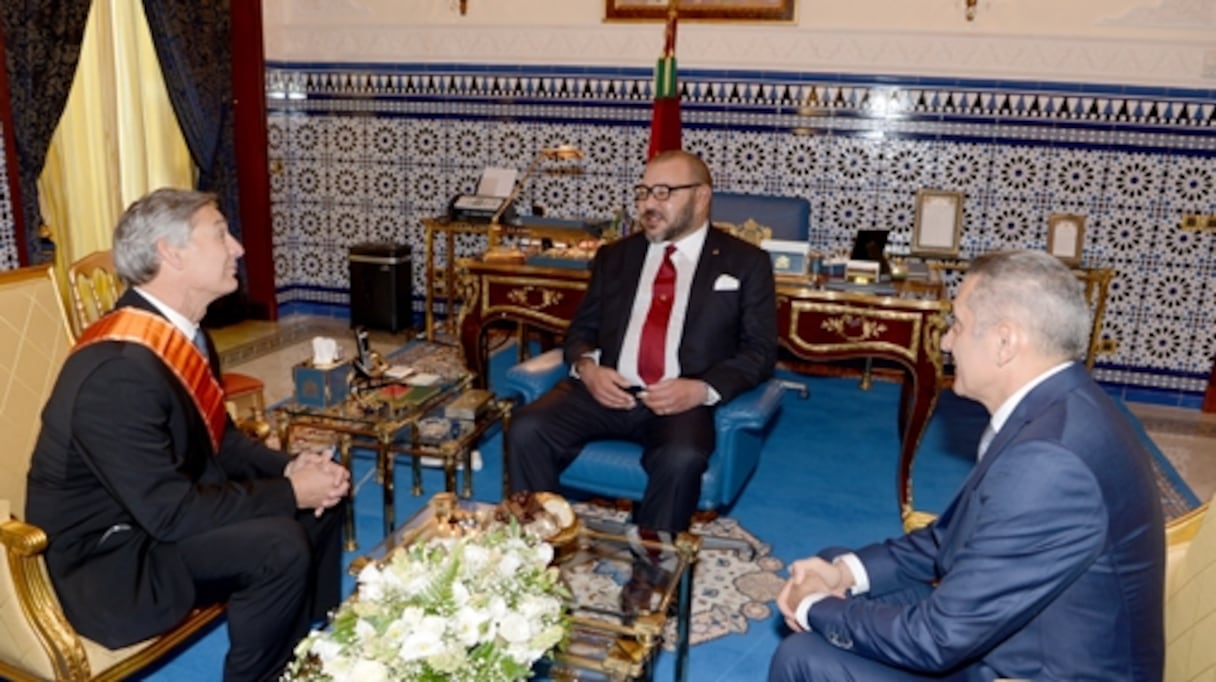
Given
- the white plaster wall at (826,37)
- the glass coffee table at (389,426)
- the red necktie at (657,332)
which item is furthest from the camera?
the white plaster wall at (826,37)

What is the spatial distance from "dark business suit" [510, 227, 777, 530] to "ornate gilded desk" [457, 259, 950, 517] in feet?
1.16

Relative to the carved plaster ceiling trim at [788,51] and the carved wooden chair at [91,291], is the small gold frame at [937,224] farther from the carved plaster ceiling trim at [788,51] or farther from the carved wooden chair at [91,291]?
the carved wooden chair at [91,291]

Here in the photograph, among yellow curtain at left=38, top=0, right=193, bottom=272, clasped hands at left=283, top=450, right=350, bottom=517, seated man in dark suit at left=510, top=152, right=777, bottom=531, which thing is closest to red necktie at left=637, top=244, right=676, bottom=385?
seated man in dark suit at left=510, top=152, right=777, bottom=531

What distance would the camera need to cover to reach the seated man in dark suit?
10.9 feet

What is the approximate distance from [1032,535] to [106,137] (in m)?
5.45

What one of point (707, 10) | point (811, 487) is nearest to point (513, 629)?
point (811, 487)

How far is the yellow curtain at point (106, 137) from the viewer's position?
524cm

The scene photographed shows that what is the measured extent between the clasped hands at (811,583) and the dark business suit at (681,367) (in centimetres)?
91

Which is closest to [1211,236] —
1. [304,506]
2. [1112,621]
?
[1112,621]

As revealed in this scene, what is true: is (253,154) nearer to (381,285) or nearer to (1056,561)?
(381,285)

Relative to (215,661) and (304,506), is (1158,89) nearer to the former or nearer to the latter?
(304,506)

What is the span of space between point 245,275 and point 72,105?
68.2 inches

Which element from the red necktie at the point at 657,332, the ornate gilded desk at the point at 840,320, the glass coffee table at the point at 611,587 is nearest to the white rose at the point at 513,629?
the glass coffee table at the point at 611,587

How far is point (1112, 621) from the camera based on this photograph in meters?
1.73
